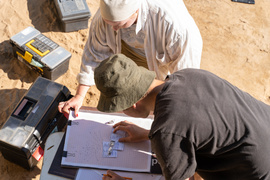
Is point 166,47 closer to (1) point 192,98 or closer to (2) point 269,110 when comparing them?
(1) point 192,98

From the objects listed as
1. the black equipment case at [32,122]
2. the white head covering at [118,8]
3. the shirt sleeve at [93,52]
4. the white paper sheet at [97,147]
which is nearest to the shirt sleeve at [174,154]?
the white paper sheet at [97,147]

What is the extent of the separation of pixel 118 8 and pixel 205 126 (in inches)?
33.8

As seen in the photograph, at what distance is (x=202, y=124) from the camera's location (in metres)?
1.40

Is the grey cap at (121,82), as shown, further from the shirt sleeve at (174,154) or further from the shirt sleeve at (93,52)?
the shirt sleeve at (93,52)

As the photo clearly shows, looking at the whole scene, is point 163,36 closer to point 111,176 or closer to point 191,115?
point 191,115

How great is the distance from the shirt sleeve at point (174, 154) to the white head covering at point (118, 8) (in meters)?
0.77

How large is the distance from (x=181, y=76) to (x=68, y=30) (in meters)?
2.74

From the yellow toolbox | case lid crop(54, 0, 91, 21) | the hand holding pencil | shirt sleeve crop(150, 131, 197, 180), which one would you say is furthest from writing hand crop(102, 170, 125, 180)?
case lid crop(54, 0, 91, 21)

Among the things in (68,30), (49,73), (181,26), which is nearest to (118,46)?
(181,26)

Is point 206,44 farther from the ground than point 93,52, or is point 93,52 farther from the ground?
point 93,52

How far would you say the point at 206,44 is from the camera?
169 inches

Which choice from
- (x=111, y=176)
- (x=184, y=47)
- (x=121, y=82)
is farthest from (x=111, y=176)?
(x=184, y=47)

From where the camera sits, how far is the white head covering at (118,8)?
67.2 inches

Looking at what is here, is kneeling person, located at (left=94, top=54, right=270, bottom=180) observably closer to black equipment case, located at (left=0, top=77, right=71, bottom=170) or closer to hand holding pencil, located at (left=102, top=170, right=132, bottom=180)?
hand holding pencil, located at (left=102, top=170, right=132, bottom=180)
